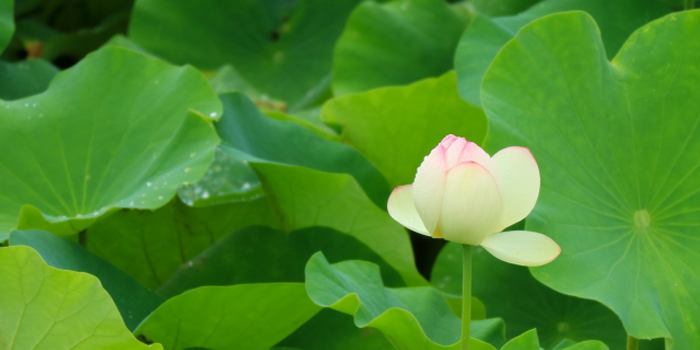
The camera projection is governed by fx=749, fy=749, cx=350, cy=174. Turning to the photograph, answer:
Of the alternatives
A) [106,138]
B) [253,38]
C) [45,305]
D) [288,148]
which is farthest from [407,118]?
[253,38]

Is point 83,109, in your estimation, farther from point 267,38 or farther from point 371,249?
point 267,38

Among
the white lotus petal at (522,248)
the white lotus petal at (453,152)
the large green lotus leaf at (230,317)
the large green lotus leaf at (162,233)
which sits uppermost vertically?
the white lotus petal at (453,152)

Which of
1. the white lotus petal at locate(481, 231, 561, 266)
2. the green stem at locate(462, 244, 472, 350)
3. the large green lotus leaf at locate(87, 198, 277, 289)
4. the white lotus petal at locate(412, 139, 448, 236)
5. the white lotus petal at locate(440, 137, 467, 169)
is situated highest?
the white lotus petal at locate(440, 137, 467, 169)

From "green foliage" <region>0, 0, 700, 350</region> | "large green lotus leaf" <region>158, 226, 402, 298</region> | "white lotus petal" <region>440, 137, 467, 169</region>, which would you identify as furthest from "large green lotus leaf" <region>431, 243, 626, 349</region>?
"white lotus petal" <region>440, 137, 467, 169</region>

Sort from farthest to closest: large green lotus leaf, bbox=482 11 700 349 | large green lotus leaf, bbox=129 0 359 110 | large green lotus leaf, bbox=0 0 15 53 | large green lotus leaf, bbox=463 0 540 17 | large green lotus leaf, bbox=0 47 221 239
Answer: large green lotus leaf, bbox=129 0 359 110 < large green lotus leaf, bbox=463 0 540 17 < large green lotus leaf, bbox=0 0 15 53 < large green lotus leaf, bbox=0 47 221 239 < large green lotus leaf, bbox=482 11 700 349

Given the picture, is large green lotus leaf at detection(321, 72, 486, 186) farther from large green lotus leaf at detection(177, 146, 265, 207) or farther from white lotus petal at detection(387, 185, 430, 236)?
white lotus petal at detection(387, 185, 430, 236)

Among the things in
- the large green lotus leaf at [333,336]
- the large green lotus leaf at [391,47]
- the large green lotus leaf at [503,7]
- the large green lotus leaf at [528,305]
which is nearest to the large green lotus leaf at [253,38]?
the large green lotus leaf at [391,47]

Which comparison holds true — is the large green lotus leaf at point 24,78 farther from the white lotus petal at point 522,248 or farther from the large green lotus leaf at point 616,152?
the white lotus petal at point 522,248
